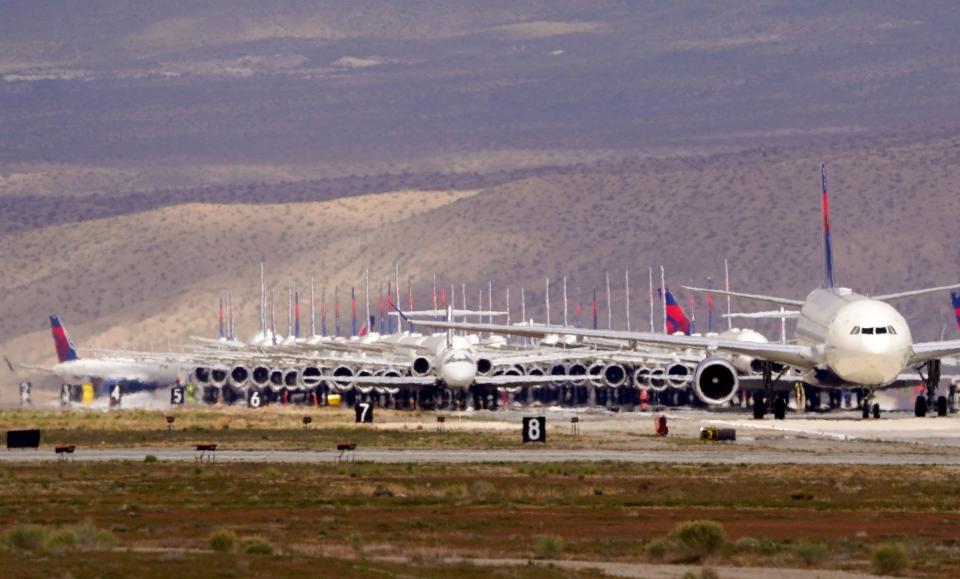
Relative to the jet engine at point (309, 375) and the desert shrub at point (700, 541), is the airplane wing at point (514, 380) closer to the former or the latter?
the jet engine at point (309, 375)

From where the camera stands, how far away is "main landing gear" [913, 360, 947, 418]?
252 ft

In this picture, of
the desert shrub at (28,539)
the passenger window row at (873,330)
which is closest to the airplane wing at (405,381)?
the passenger window row at (873,330)

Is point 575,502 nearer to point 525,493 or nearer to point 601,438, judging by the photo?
point 525,493

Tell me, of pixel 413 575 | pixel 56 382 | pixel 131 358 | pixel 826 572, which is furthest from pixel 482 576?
pixel 56 382

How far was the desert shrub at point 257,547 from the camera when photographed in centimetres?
3231

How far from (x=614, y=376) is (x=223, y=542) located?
9044 cm

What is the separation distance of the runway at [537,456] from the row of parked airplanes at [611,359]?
6.09 meters

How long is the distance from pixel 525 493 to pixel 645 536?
881 centimetres

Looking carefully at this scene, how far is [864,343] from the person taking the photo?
70.2 meters

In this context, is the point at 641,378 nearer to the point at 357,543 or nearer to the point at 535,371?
the point at 535,371

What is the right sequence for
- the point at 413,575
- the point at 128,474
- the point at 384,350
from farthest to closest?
1. the point at 384,350
2. the point at 128,474
3. the point at 413,575

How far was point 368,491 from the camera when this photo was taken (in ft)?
150

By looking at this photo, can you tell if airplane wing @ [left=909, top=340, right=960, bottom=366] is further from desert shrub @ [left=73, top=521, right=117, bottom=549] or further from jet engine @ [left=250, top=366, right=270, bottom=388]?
jet engine @ [left=250, top=366, right=270, bottom=388]

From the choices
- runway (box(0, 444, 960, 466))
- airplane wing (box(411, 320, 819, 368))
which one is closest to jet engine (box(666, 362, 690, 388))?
airplane wing (box(411, 320, 819, 368))
